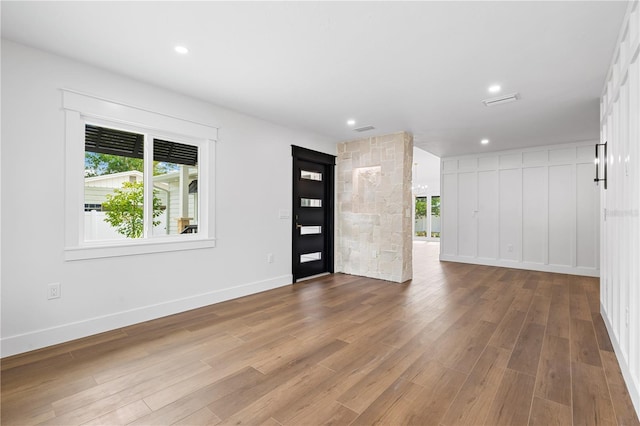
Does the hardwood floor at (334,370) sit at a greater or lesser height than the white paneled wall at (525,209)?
lesser

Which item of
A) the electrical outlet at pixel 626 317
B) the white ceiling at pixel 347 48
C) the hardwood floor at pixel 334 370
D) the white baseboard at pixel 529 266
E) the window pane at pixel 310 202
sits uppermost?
the white ceiling at pixel 347 48

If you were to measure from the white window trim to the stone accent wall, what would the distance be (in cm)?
270

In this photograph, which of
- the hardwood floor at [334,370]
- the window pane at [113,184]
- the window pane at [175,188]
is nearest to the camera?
the hardwood floor at [334,370]

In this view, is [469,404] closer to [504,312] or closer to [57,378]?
[504,312]

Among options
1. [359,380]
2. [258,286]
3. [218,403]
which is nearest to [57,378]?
[218,403]

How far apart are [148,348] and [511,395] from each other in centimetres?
285

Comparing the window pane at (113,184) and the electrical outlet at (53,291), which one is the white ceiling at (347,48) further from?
the electrical outlet at (53,291)

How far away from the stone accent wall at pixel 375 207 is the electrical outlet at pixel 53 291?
13.8 ft

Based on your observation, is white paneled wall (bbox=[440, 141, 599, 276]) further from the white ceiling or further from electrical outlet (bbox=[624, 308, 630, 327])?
electrical outlet (bbox=[624, 308, 630, 327])

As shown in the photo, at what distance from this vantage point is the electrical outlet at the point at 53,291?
2.67m

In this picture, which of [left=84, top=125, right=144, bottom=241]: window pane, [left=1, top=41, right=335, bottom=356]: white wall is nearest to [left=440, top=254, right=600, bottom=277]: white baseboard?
[left=1, top=41, right=335, bottom=356]: white wall

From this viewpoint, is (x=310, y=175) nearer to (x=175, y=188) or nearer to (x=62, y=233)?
(x=175, y=188)

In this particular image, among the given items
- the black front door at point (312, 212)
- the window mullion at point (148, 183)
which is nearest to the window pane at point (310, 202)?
the black front door at point (312, 212)

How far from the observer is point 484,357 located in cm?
250
